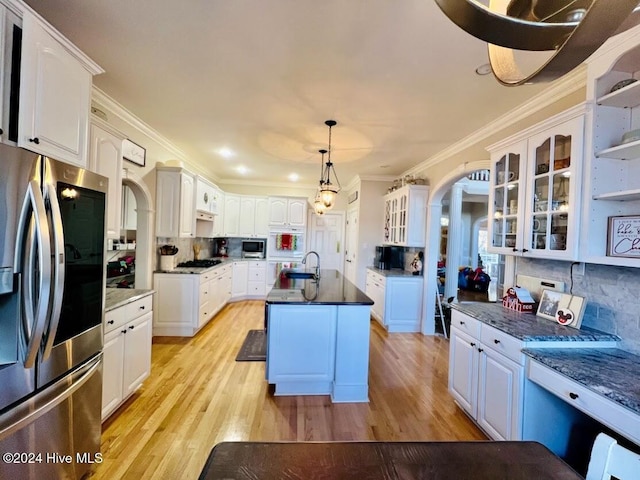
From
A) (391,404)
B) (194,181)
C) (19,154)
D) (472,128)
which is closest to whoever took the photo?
(19,154)

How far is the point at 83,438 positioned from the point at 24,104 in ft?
5.72

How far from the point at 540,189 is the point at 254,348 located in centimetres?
346

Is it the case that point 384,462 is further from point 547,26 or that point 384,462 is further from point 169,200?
point 169,200

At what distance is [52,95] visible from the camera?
156 cm

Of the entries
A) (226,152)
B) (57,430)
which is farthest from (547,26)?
(226,152)

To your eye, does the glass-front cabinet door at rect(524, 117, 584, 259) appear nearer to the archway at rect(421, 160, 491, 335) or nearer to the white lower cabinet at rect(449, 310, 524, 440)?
the white lower cabinet at rect(449, 310, 524, 440)

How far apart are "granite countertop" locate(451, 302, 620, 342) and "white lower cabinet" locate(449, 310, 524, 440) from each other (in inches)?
2.2

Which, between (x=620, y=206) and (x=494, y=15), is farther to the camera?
(x=620, y=206)

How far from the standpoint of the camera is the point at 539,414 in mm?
1859

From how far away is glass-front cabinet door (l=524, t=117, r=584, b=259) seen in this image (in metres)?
1.99

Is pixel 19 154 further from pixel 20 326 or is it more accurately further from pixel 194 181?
pixel 194 181

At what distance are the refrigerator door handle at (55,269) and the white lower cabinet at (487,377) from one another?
251 cm

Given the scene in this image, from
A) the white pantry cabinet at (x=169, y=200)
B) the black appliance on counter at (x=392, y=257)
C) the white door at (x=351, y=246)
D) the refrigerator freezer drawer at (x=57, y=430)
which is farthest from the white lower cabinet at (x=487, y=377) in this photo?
the white pantry cabinet at (x=169, y=200)

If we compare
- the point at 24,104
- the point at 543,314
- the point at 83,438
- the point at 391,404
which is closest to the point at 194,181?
the point at 24,104
